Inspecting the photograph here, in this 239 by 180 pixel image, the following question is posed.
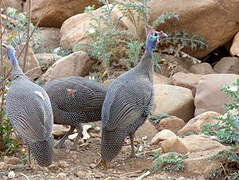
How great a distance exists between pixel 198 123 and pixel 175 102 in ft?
2.60

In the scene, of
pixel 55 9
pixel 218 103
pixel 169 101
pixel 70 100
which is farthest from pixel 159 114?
pixel 55 9

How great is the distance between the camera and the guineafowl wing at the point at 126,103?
18.3 ft

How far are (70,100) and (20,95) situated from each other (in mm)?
751

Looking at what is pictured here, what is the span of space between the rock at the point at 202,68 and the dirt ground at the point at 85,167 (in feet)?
6.46

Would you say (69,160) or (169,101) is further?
(169,101)

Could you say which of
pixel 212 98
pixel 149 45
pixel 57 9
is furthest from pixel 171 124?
pixel 57 9

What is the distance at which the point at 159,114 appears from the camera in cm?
711

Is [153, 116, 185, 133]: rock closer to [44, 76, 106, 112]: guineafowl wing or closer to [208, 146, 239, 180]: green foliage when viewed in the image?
[44, 76, 106, 112]: guineafowl wing

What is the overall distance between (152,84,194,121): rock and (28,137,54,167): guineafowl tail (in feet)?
7.23

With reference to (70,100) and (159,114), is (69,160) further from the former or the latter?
(159,114)

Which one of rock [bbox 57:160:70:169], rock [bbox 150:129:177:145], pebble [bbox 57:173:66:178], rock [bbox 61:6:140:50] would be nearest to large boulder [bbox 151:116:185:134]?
rock [bbox 150:129:177:145]

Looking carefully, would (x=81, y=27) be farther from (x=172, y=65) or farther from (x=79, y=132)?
(x=79, y=132)

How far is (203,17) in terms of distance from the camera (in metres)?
8.19

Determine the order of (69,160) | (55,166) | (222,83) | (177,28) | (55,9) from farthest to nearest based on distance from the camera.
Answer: (55,9)
(177,28)
(222,83)
(69,160)
(55,166)
